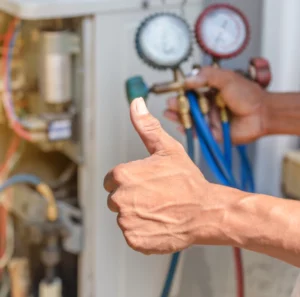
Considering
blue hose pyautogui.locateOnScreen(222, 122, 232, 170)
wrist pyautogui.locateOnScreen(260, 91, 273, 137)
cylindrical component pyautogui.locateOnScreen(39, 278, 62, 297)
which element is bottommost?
cylindrical component pyautogui.locateOnScreen(39, 278, 62, 297)

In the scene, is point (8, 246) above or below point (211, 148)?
below

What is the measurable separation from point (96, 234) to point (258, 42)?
49cm

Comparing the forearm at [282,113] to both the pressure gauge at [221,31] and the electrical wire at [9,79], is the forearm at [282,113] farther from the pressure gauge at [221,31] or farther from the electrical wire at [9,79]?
the electrical wire at [9,79]

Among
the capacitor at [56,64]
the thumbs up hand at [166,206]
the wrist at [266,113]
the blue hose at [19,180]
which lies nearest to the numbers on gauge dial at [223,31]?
the wrist at [266,113]

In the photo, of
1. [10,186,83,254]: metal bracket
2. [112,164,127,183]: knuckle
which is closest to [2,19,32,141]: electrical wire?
[10,186,83,254]: metal bracket

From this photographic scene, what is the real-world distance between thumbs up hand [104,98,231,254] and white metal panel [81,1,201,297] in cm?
42

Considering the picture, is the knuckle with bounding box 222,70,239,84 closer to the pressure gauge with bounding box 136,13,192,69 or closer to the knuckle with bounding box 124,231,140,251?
the pressure gauge with bounding box 136,13,192,69

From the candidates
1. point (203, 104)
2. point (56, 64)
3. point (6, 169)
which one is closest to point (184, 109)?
point (203, 104)

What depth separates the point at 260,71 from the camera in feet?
3.74

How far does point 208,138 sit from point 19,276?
22.8 inches

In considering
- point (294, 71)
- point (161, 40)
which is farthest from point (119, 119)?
point (294, 71)

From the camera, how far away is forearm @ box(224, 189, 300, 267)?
776 mm

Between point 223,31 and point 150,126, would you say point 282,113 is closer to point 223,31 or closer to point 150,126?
point 223,31

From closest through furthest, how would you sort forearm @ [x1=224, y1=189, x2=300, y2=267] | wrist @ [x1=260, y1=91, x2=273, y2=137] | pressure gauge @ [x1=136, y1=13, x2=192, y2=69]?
forearm @ [x1=224, y1=189, x2=300, y2=267] → pressure gauge @ [x1=136, y1=13, x2=192, y2=69] → wrist @ [x1=260, y1=91, x2=273, y2=137]
